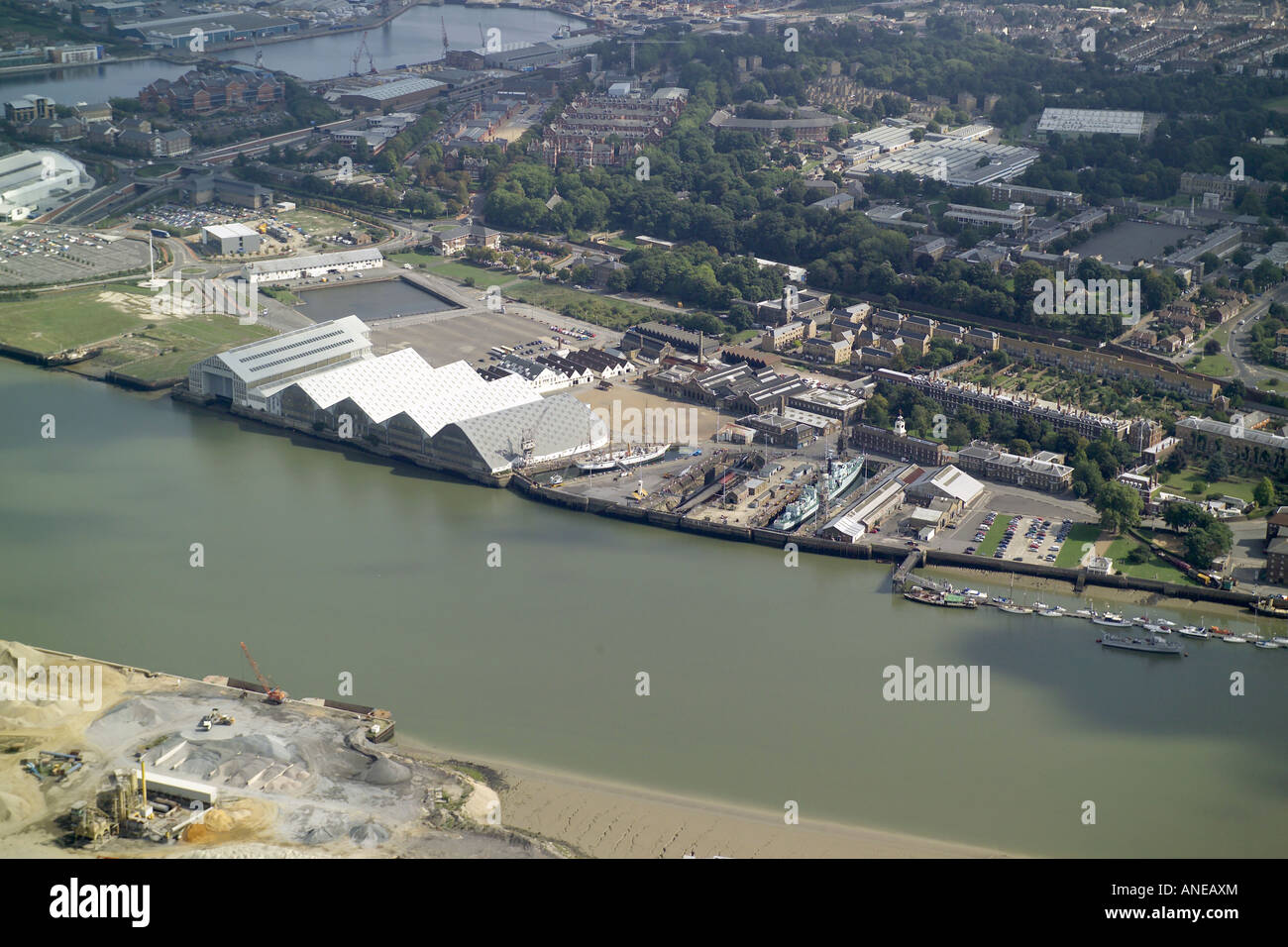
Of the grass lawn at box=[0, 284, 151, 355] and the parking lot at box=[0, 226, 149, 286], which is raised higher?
the parking lot at box=[0, 226, 149, 286]

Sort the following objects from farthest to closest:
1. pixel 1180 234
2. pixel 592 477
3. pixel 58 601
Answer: pixel 1180 234 < pixel 592 477 < pixel 58 601

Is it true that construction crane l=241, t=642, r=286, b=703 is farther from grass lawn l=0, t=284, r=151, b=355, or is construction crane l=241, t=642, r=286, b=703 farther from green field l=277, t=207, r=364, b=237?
green field l=277, t=207, r=364, b=237

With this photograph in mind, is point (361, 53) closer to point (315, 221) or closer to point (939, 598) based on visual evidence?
point (315, 221)

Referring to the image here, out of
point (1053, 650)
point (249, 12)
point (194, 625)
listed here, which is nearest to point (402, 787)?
point (194, 625)

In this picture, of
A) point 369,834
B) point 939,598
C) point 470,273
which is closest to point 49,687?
point 369,834

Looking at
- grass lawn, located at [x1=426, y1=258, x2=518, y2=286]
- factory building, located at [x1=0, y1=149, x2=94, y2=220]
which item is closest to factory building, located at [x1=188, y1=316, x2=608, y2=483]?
grass lawn, located at [x1=426, y1=258, x2=518, y2=286]

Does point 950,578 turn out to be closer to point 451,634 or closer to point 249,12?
point 451,634

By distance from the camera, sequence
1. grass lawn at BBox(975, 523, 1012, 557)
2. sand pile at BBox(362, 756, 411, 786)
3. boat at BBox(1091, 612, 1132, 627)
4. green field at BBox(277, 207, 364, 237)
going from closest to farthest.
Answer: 1. sand pile at BBox(362, 756, 411, 786)
2. boat at BBox(1091, 612, 1132, 627)
3. grass lawn at BBox(975, 523, 1012, 557)
4. green field at BBox(277, 207, 364, 237)
